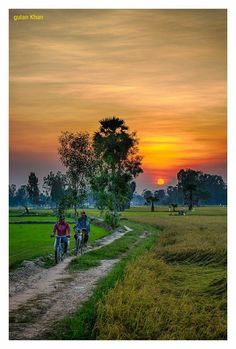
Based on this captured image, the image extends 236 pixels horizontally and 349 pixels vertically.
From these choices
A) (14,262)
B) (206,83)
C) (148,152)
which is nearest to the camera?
(206,83)

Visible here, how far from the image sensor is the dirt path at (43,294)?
337 inches

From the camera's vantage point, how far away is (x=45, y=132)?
11.0 metres

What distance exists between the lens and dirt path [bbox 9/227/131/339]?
8555 mm

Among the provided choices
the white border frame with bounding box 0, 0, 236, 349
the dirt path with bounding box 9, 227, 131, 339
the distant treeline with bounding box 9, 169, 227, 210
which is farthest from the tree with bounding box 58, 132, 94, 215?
the white border frame with bounding box 0, 0, 236, 349

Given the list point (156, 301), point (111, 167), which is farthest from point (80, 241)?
point (156, 301)

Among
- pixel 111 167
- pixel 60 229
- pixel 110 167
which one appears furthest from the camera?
pixel 110 167

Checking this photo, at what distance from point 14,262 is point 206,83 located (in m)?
6.60

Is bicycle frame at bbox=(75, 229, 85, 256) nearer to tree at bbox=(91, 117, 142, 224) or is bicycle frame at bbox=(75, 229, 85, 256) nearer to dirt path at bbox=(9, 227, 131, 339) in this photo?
dirt path at bbox=(9, 227, 131, 339)

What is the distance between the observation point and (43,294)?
1039cm

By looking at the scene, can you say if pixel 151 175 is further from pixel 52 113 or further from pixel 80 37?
pixel 80 37
